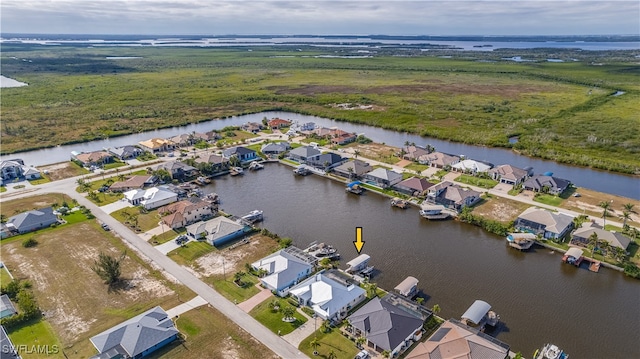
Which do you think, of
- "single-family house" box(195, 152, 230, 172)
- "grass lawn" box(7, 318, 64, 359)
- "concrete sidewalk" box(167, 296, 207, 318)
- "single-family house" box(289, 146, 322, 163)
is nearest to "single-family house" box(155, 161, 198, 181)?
"single-family house" box(195, 152, 230, 172)

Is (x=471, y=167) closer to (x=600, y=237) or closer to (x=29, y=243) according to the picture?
(x=600, y=237)

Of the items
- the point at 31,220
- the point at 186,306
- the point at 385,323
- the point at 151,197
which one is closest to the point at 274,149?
the point at 151,197

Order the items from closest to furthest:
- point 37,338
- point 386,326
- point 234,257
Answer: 1. point 386,326
2. point 37,338
3. point 234,257

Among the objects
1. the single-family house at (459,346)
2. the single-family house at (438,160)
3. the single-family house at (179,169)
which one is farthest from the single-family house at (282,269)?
the single-family house at (438,160)

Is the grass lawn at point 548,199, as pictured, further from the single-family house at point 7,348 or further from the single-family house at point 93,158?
the single-family house at point 93,158

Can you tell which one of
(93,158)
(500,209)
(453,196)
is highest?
(453,196)

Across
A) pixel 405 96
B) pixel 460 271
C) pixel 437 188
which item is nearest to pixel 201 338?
pixel 460 271
